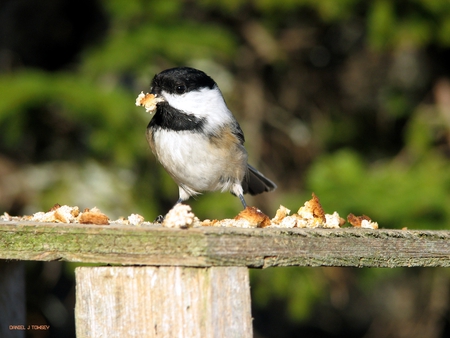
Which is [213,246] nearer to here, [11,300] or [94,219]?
[94,219]

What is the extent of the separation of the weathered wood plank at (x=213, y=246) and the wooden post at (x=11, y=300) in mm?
490

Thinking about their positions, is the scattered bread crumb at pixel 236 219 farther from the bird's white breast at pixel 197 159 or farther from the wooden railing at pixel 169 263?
the bird's white breast at pixel 197 159

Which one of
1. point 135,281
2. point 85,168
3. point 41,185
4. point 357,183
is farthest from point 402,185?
point 135,281

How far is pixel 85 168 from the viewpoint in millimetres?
4664

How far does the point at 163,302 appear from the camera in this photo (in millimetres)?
1438

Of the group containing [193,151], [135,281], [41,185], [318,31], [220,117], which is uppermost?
[318,31]

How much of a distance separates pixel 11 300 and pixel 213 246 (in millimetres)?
1062

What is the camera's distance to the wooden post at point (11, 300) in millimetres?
2068

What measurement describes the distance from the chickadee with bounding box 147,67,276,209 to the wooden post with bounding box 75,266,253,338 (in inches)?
48.4

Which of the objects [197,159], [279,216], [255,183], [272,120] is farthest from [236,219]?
[272,120]

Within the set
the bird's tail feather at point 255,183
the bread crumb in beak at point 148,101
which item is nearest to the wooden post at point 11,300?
the bread crumb in beak at point 148,101

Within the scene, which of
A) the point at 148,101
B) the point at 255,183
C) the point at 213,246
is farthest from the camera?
the point at 255,183

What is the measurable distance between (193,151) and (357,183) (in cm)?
164

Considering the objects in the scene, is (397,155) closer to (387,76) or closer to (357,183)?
(387,76)
